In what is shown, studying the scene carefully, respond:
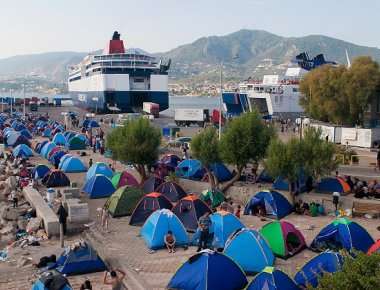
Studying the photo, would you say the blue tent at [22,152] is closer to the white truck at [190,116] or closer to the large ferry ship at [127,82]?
the white truck at [190,116]

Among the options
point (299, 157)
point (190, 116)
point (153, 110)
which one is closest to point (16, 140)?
point (190, 116)

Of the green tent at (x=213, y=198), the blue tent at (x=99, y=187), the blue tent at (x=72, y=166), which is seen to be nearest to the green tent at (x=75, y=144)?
the blue tent at (x=72, y=166)

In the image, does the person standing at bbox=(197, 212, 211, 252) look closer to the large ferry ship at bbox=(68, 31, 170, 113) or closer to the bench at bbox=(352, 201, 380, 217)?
the bench at bbox=(352, 201, 380, 217)

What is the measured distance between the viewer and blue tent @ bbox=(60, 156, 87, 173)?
2670 centimetres

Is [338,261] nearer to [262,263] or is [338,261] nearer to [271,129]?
[262,263]

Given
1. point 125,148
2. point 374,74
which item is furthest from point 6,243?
point 374,74

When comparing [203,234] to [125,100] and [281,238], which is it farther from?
[125,100]

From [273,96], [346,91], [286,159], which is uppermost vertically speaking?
[346,91]

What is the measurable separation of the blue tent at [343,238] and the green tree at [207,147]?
8.46 meters

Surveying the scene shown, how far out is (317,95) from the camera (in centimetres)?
3866

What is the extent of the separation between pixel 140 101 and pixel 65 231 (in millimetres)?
62700

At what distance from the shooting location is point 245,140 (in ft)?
64.5

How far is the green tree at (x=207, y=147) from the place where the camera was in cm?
2045

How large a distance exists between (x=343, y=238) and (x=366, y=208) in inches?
204
